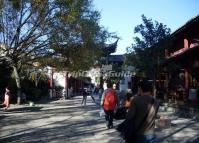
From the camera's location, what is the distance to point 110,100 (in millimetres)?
16328

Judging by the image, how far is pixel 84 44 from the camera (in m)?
31.3

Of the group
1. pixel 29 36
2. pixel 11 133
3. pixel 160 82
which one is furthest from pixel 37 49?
pixel 11 133

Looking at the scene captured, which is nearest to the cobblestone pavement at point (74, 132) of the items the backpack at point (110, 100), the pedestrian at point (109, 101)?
the pedestrian at point (109, 101)

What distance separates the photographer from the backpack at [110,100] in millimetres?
16328

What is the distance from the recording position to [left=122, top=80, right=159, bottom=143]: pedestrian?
768 centimetres

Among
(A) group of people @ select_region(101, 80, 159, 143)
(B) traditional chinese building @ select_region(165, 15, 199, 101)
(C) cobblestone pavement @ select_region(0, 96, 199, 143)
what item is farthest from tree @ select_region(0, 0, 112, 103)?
(A) group of people @ select_region(101, 80, 159, 143)

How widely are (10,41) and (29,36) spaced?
1.36 metres

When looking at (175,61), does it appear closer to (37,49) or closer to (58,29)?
(58,29)

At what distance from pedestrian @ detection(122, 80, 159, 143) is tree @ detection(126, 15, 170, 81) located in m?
14.4

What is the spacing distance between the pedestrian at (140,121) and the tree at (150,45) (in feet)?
47.2

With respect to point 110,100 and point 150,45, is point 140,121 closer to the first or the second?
point 110,100

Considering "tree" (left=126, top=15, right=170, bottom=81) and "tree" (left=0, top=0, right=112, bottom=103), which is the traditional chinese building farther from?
"tree" (left=0, top=0, right=112, bottom=103)

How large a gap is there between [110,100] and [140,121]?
8.62m

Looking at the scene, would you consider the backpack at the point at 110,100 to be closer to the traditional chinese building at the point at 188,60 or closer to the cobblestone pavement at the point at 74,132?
the cobblestone pavement at the point at 74,132
